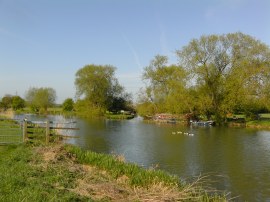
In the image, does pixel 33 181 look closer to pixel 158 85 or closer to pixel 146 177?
pixel 146 177

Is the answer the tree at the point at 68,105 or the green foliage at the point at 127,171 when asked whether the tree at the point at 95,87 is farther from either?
the green foliage at the point at 127,171

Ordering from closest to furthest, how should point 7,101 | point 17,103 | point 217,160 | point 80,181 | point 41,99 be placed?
point 80,181 < point 217,160 < point 41,99 < point 17,103 < point 7,101

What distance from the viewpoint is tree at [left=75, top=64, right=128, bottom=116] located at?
83.6 meters

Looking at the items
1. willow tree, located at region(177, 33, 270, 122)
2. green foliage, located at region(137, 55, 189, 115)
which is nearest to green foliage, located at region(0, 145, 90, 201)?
willow tree, located at region(177, 33, 270, 122)

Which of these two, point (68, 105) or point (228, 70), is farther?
point (68, 105)

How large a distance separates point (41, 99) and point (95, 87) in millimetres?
29173

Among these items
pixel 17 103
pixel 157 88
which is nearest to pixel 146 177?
pixel 157 88

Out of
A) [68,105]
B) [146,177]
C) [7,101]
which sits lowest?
[146,177]

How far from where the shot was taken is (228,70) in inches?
2122

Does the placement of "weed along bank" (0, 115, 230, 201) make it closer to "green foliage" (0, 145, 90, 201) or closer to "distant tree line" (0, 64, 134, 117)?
"green foliage" (0, 145, 90, 201)

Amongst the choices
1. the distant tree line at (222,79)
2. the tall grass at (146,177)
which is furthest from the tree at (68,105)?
the tall grass at (146,177)

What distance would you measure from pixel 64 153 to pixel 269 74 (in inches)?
1642

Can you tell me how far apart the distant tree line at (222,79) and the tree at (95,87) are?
96.1ft

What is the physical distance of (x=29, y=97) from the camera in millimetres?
113938
